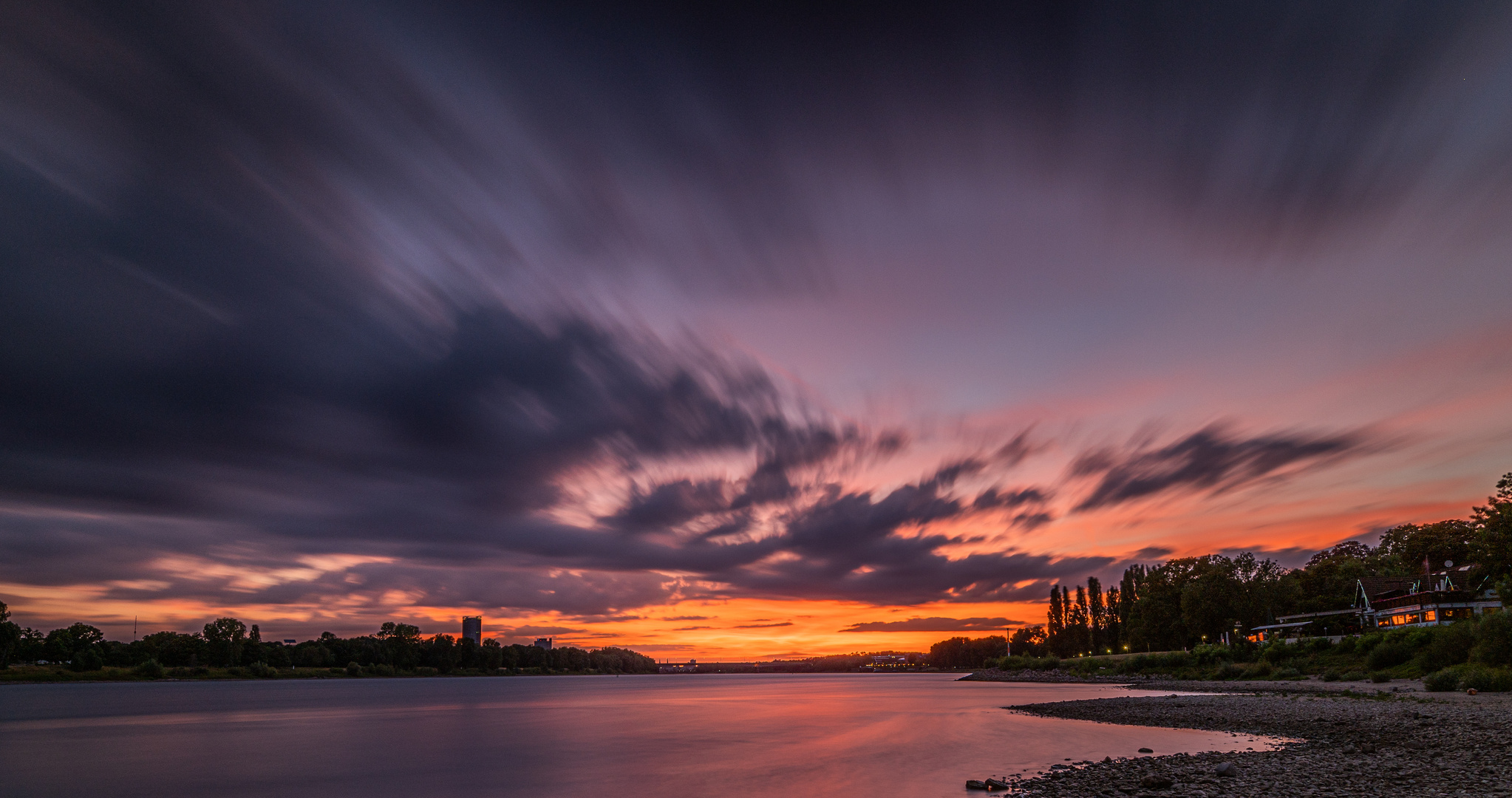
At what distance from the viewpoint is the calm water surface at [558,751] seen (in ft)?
111

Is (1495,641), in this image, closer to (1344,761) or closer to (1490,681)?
(1490,681)

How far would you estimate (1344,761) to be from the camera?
24656 millimetres

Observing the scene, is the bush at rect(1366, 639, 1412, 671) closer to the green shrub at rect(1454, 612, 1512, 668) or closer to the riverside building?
the green shrub at rect(1454, 612, 1512, 668)

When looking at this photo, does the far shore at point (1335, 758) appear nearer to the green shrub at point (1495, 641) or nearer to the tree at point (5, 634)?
the green shrub at point (1495, 641)

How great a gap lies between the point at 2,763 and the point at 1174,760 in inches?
2508

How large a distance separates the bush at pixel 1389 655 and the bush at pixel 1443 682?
1776cm

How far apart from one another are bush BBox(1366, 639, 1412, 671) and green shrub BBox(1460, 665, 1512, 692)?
19301mm

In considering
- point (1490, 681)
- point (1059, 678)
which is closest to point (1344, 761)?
point (1490, 681)

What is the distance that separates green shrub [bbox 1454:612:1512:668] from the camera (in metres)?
46.9

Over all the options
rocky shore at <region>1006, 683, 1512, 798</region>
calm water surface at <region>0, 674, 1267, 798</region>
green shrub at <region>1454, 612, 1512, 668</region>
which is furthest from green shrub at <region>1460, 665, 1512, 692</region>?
calm water surface at <region>0, 674, 1267, 798</region>

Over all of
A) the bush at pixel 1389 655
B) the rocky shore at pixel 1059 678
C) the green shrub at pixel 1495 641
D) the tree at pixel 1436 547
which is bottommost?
the rocky shore at pixel 1059 678

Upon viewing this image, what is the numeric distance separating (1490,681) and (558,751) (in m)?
57.4

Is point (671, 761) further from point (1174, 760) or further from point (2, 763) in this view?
point (2, 763)

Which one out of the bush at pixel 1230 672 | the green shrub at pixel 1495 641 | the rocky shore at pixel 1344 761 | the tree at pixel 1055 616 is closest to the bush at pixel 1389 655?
the green shrub at pixel 1495 641
